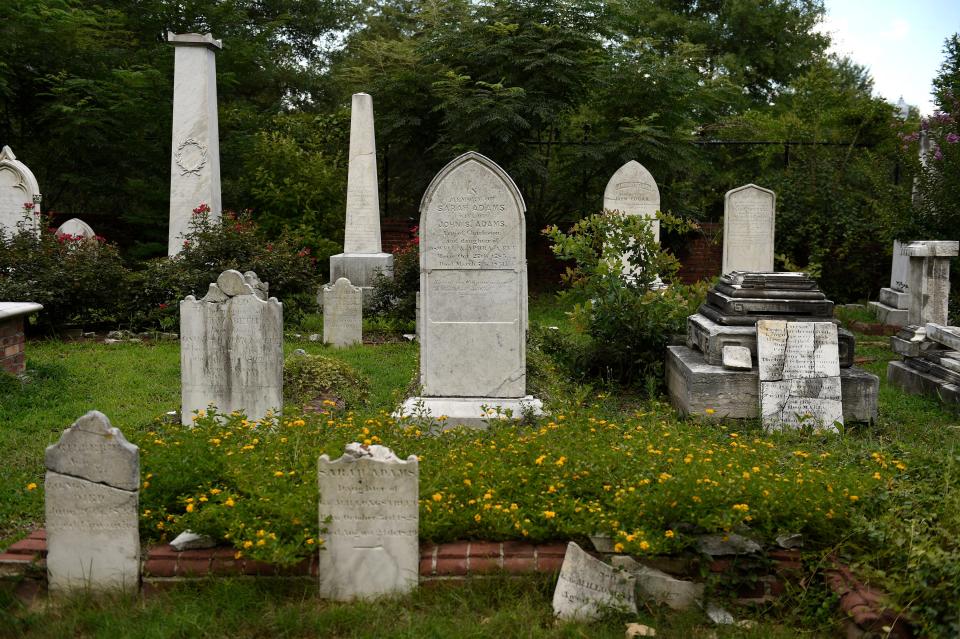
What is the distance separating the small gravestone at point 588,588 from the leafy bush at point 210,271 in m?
8.65

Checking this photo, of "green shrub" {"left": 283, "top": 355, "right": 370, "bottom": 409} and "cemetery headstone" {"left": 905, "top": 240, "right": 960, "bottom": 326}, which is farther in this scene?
"cemetery headstone" {"left": 905, "top": 240, "right": 960, "bottom": 326}

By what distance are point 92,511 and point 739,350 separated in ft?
17.1

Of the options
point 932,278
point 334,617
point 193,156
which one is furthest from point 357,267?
point 334,617

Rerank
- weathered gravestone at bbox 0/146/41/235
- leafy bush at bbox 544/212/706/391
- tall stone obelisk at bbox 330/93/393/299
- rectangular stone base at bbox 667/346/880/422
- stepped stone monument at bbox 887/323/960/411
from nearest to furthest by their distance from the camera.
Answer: rectangular stone base at bbox 667/346/880/422 < stepped stone monument at bbox 887/323/960/411 < leafy bush at bbox 544/212/706/391 < weathered gravestone at bbox 0/146/41/235 < tall stone obelisk at bbox 330/93/393/299

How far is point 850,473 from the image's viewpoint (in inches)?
178

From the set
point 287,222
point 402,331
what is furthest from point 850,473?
point 287,222

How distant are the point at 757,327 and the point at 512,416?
2326mm

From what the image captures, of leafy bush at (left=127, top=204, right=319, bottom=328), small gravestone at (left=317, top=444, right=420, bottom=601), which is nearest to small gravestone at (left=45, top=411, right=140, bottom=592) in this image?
small gravestone at (left=317, top=444, right=420, bottom=601)

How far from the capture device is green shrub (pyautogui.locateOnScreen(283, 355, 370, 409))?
7.65 m

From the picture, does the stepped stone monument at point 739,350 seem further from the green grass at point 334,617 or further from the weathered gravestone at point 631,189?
the weathered gravestone at point 631,189

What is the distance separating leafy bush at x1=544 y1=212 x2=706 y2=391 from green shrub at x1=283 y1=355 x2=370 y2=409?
216cm

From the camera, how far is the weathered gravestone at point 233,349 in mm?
6711

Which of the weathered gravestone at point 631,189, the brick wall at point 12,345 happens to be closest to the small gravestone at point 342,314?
the brick wall at point 12,345

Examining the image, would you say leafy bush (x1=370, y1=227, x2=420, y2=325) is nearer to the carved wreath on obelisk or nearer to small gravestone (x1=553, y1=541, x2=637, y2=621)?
the carved wreath on obelisk
